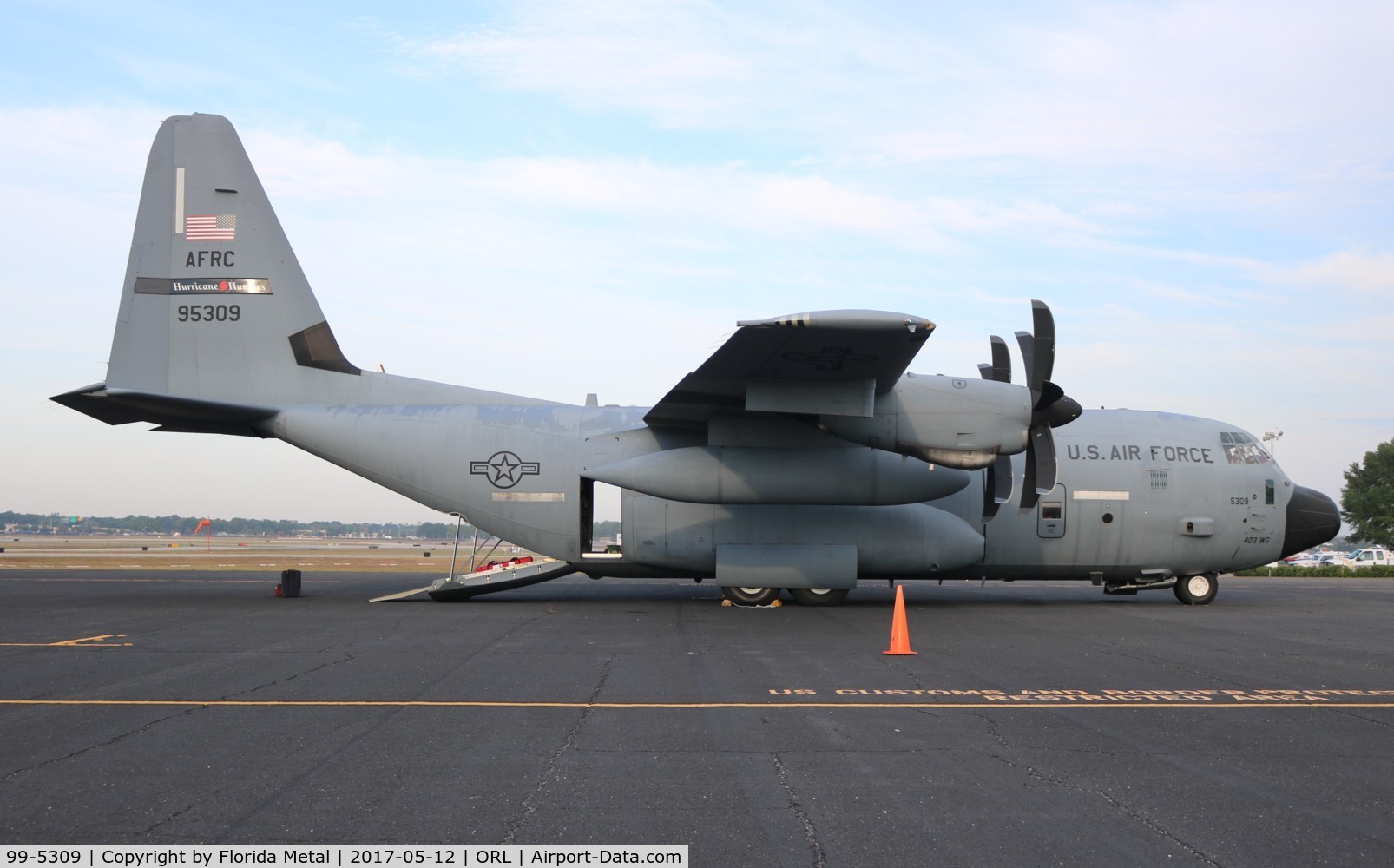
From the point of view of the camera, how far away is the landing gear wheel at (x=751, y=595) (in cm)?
1897

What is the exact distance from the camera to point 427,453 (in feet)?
63.2

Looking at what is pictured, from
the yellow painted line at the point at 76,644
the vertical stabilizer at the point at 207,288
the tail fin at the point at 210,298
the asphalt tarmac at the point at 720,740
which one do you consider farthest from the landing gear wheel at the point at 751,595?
the yellow painted line at the point at 76,644

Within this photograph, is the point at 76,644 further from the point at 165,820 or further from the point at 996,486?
the point at 996,486

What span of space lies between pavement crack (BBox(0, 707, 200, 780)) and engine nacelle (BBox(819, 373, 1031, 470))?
1123 centimetres

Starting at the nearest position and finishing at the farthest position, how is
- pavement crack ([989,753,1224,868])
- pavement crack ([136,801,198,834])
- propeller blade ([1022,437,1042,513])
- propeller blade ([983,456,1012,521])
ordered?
1. pavement crack ([989,753,1224,868])
2. pavement crack ([136,801,198,834])
3. propeller blade ([1022,437,1042,513])
4. propeller blade ([983,456,1012,521])

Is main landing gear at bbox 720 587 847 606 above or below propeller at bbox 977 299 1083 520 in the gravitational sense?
below

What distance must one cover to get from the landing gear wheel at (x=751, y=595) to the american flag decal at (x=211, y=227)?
12784mm

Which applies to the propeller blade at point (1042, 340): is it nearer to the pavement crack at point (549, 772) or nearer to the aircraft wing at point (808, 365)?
the aircraft wing at point (808, 365)

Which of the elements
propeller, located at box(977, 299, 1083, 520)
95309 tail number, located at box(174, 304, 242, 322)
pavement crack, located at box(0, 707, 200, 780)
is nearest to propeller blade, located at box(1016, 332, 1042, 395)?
propeller, located at box(977, 299, 1083, 520)

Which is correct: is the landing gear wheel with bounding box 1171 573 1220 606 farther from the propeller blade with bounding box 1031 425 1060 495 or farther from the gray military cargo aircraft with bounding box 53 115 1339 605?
the propeller blade with bounding box 1031 425 1060 495

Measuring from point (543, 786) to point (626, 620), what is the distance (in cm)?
1020

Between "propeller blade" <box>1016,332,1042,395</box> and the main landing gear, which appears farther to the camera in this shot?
the main landing gear

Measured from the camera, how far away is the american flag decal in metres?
19.5

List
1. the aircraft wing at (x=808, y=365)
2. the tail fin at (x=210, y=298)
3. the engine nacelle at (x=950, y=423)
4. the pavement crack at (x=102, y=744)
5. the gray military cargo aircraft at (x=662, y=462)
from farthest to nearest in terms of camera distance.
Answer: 1. the tail fin at (x=210, y=298)
2. the gray military cargo aircraft at (x=662, y=462)
3. the engine nacelle at (x=950, y=423)
4. the aircraft wing at (x=808, y=365)
5. the pavement crack at (x=102, y=744)
